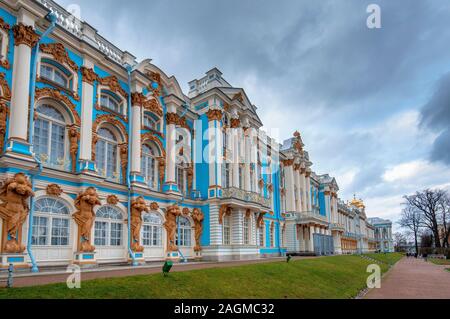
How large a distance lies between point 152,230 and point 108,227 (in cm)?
339

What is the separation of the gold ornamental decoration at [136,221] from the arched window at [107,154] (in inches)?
77.6

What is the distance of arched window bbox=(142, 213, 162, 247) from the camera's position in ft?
66.3

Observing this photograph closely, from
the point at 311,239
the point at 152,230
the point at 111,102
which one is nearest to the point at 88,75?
the point at 111,102

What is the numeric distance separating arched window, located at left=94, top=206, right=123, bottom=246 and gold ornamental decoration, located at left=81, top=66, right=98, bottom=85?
669 centimetres

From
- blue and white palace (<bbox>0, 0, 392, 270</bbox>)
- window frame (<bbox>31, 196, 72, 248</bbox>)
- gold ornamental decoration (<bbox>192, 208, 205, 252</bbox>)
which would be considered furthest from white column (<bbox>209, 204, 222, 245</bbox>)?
window frame (<bbox>31, 196, 72, 248</bbox>)

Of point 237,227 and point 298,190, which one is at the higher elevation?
point 298,190

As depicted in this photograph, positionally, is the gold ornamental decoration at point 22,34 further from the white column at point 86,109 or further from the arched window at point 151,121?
the arched window at point 151,121

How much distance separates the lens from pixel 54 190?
599 inches

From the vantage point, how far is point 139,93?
20.7 m

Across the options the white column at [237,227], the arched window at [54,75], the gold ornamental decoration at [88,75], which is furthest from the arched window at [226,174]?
the arched window at [54,75]

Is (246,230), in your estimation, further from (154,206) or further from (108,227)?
(108,227)

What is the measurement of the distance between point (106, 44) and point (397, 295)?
19510 millimetres
